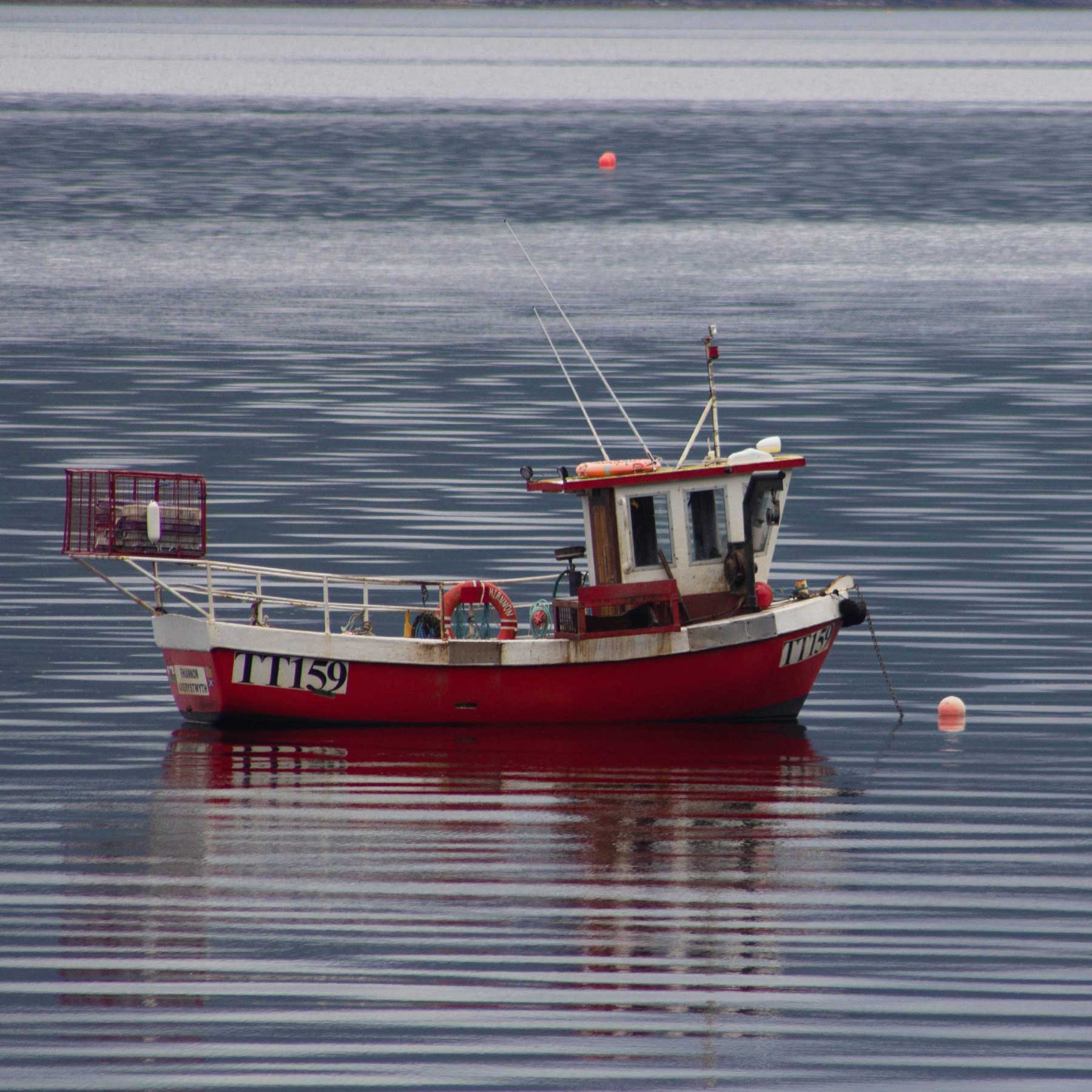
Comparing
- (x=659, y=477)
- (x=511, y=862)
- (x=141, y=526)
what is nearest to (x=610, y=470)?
(x=659, y=477)

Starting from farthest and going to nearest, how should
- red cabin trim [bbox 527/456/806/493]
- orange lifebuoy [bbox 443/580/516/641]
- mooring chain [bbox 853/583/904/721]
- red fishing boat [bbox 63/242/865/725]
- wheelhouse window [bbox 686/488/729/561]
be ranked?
mooring chain [bbox 853/583/904/721]
wheelhouse window [bbox 686/488/729/561]
orange lifebuoy [bbox 443/580/516/641]
red cabin trim [bbox 527/456/806/493]
red fishing boat [bbox 63/242/865/725]

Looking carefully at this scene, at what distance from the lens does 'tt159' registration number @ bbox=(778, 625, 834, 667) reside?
22.7 meters

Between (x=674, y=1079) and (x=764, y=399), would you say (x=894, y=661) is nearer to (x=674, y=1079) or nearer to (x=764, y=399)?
(x=674, y=1079)

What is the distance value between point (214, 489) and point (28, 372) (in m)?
12.7

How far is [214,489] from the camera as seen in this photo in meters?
35.1

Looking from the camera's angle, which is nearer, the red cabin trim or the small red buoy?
the red cabin trim

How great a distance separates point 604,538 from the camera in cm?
2259

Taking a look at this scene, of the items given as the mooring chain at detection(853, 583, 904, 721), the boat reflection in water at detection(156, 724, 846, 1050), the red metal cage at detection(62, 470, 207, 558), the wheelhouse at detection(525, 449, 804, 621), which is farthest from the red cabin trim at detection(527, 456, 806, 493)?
the red metal cage at detection(62, 470, 207, 558)

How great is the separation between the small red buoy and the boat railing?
4172 millimetres

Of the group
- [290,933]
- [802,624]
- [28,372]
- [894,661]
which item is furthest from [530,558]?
[28,372]

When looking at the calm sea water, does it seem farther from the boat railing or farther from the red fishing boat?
the boat railing

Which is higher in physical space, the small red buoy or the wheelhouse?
the wheelhouse

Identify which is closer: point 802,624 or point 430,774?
point 430,774

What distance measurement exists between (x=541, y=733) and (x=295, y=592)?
734 centimetres
